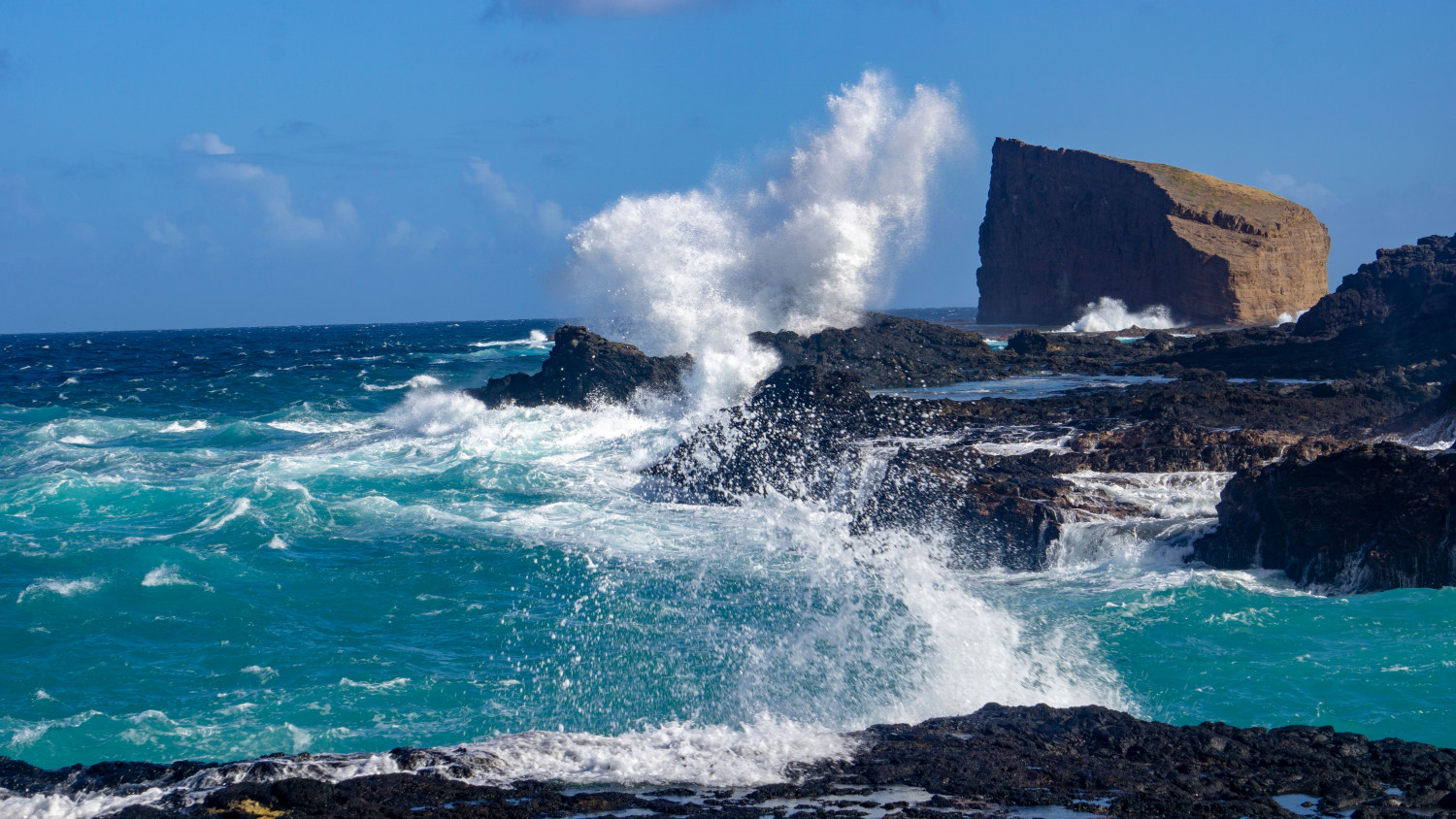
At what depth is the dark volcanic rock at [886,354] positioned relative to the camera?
25.5 m

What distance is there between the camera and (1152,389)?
756 inches

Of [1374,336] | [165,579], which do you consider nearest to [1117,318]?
[1374,336]

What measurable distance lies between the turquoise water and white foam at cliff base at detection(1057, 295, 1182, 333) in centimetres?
4273

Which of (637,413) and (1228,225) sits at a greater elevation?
(1228,225)

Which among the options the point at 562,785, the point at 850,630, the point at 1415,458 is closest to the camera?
the point at 562,785

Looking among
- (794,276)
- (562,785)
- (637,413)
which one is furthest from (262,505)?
(794,276)

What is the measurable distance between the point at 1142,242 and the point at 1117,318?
13.5ft

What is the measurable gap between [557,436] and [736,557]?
32.1 feet

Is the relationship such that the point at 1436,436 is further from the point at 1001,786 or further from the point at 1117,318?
the point at 1117,318

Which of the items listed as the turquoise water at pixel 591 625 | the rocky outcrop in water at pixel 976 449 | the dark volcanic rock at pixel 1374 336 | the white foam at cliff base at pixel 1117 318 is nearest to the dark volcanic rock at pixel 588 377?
the rocky outcrop in water at pixel 976 449

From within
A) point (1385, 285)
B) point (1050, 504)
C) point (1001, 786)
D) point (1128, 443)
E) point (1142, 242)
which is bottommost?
point (1001, 786)

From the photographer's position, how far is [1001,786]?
4.82 m

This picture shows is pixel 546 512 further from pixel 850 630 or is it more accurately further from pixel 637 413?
pixel 637 413

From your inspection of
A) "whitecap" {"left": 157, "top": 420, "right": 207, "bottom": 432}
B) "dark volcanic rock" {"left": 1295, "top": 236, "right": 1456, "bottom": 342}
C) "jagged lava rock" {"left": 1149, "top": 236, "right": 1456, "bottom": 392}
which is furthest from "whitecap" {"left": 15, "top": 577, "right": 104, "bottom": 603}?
"dark volcanic rock" {"left": 1295, "top": 236, "right": 1456, "bottom": 342}
